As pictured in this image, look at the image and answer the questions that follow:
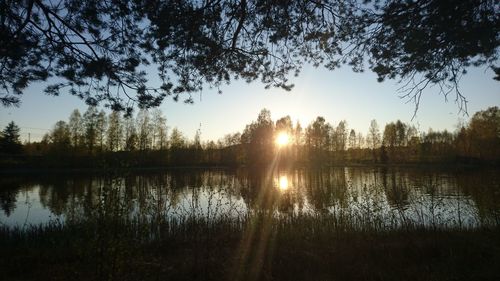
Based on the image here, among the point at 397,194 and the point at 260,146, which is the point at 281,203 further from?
the point at 260,146

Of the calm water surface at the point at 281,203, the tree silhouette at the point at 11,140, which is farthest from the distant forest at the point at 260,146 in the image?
the calm water surface at the point at 281,203

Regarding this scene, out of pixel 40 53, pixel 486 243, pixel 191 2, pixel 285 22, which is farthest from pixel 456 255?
pixel 40 53

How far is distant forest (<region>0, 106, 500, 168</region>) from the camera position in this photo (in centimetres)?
5112

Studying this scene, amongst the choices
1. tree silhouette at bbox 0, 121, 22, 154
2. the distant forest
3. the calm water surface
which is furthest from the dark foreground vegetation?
tree silhouette at bbox 0, 121, 22, 154

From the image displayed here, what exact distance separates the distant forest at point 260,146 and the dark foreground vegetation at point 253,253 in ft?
109

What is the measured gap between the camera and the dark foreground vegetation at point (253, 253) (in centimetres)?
469

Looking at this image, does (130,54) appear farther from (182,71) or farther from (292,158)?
(292,158)

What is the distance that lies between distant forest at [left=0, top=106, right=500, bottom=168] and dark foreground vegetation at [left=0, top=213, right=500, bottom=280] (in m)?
33.2

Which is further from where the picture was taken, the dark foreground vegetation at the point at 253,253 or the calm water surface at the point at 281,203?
the calm water surface at the point at 281,203

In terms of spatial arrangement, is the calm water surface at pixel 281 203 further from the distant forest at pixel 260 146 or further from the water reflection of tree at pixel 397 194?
the distant forest at pixel 260 146

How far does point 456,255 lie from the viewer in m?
6.08

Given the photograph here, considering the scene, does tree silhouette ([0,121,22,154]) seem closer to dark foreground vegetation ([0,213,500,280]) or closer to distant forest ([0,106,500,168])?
distant forest ([0,106,500,168])


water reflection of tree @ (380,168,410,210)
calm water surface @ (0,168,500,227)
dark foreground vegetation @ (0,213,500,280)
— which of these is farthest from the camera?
water reflection of tree @ (380,168,410,210)

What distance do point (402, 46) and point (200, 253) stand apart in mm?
5976
